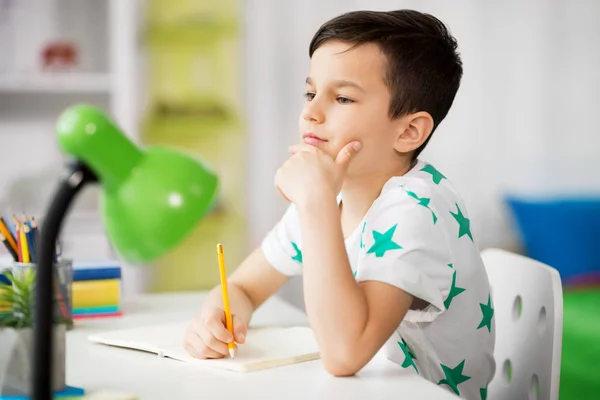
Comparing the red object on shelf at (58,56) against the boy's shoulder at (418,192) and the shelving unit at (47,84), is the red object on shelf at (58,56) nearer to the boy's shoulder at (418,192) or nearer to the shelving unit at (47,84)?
the shelving unit at (47,84)

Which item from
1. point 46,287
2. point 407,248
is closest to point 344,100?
point 407,248

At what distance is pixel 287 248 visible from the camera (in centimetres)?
130

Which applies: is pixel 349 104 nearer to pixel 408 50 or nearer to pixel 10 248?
pixel 408 50

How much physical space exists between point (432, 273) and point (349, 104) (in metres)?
0.27

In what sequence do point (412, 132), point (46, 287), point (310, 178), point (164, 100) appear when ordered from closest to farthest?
point (46, 287) < point (310, 178) < point (412, 132) < point (164, 100)

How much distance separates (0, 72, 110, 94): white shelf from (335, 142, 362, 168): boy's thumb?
189 cm

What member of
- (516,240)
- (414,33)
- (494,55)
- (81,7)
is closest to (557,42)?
(494,55)

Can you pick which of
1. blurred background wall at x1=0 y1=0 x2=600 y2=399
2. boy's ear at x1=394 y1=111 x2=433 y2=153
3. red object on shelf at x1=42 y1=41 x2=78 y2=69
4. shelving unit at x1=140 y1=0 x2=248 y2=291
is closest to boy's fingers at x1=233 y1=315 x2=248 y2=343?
boy's ear at x1=394 y1=111 x2=433 y2=153

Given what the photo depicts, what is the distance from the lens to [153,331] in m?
1.11

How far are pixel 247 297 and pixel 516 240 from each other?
2.16 meters

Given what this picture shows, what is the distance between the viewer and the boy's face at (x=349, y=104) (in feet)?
3.62

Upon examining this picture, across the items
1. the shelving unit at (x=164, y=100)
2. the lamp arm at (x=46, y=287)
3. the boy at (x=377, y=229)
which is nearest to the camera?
the lamp arm at (x=46, y=287)

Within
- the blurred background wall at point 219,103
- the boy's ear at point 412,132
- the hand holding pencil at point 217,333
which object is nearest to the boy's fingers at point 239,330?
the hand holding pencil at point 217,333

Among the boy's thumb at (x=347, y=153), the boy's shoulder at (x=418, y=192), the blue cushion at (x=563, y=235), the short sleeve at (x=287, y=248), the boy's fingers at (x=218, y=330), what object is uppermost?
the boy's thumb at (x=347, y=153)
